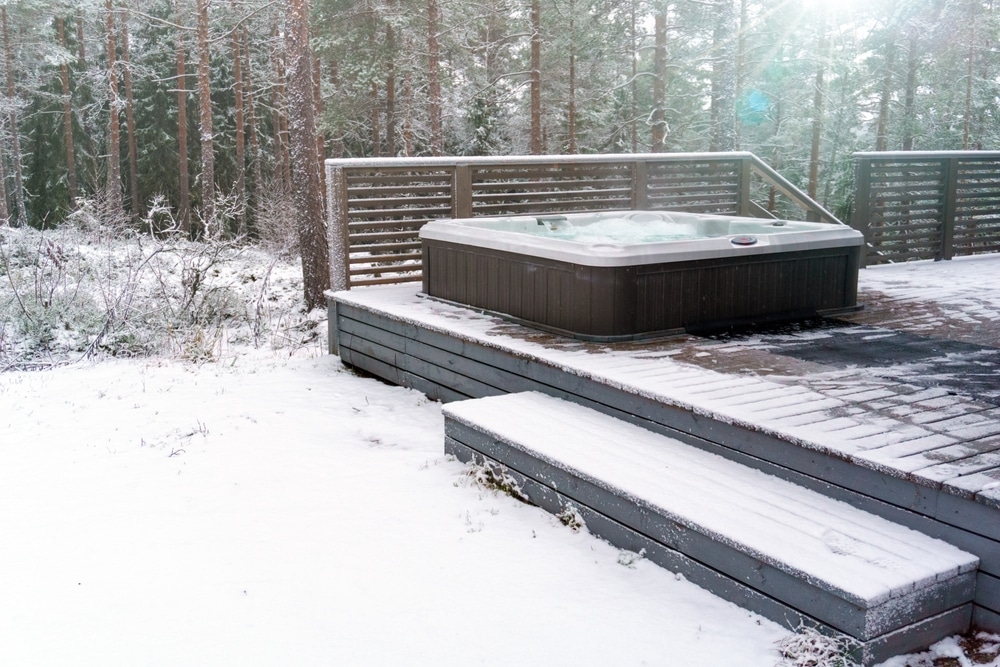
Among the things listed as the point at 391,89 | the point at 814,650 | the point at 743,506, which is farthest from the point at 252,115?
the point at 814,650

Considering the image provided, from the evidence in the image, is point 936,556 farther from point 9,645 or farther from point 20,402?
point 20,402

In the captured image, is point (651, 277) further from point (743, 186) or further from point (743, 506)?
point (743, 186)

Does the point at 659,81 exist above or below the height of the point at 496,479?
above

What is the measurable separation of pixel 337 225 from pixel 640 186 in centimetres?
226

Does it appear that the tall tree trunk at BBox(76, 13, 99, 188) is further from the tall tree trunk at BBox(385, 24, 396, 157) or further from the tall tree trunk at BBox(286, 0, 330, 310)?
the tall tree trunk at BBox(286, 0, 330, 310)

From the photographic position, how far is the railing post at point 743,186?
6.71m

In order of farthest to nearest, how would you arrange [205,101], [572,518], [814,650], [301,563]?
1. [205,101]
2. [572,518]
3. [301,563]
4. [814,650]

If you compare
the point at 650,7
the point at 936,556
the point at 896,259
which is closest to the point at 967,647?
the point at 936,556

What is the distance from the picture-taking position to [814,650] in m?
2.13

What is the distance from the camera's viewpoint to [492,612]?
2490 mm

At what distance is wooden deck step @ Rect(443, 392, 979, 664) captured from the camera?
2.11 metres

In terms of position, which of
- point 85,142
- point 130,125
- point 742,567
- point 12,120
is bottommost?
point 742,567

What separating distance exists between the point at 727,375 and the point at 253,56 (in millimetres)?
18819

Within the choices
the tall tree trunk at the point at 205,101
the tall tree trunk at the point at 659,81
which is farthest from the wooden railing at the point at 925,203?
the tall tree trunk at the point at 205,101
